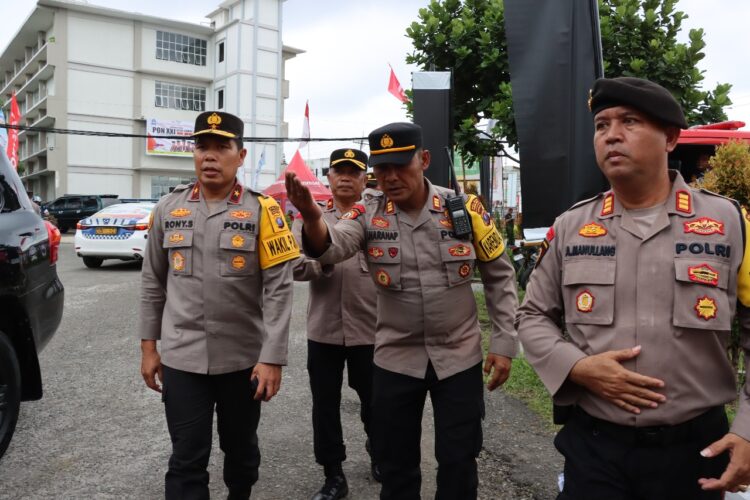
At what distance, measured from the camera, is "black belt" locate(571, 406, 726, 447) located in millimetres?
1847

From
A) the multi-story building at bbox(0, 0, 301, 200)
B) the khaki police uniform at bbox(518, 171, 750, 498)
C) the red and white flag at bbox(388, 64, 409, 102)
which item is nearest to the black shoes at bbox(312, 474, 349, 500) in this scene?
the khaki police uniform at bbox(518, 171, 750, 498)

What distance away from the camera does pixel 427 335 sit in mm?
2840

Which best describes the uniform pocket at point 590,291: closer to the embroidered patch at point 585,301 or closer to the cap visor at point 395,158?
the embroidered patch at point 585,301

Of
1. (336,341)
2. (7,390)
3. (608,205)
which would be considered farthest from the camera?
(7,390)

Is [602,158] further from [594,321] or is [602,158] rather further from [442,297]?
[442,297]

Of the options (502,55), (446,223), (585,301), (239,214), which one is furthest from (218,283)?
(502,55)

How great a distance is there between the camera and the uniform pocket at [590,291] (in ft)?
6.39

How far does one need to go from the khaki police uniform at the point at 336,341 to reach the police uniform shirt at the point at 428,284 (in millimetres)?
671

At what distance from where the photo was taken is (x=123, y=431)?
4.44 meters

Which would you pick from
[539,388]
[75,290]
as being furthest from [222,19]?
[539,388]

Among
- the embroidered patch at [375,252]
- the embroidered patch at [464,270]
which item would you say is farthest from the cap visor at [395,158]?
the embroidered patch at [464,270]

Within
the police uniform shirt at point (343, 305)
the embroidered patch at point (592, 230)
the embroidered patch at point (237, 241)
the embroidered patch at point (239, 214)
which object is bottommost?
the police uniform shirt at point (343, 305)

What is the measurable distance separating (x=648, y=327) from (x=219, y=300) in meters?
1.82

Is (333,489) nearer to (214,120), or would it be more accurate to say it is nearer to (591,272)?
(214,120)
